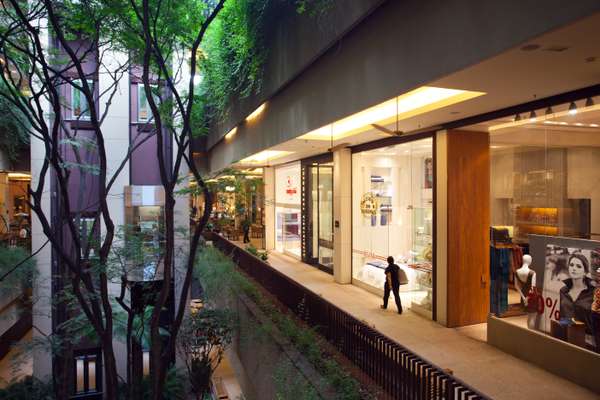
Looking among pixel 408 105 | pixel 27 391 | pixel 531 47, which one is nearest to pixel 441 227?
pixel 408 105

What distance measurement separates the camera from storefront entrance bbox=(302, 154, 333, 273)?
512 inches

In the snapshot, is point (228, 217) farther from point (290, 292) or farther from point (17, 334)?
point (17, 334)

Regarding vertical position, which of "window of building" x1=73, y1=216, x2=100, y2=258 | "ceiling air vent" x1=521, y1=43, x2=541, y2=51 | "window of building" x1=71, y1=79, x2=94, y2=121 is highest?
"window of building" x1=71, y1=79, x2=94, y2=121

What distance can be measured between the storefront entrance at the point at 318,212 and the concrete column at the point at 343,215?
1207 millimetres

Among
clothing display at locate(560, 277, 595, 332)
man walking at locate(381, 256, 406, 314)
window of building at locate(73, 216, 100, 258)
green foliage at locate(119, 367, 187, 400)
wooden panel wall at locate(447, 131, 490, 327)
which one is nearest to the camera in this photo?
clothing display at locate(560, 277, 595, 332)

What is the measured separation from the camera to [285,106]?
28.0ft

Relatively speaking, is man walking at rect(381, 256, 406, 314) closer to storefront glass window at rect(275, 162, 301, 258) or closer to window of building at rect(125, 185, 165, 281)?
window of building at rect(125, 185, 165, 281)

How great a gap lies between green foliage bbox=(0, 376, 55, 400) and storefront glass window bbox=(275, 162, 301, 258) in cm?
880

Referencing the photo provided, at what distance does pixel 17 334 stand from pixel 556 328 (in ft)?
56.4

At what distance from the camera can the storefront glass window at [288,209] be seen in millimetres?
16156

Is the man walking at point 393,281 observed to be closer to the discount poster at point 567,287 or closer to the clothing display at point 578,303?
the discount poster at point 567,287

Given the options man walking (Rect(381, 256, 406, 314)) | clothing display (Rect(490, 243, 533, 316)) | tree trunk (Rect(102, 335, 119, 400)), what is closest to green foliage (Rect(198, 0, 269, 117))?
man walking (Rect(381, 256, 406, 314))

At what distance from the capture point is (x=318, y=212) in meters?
14.0

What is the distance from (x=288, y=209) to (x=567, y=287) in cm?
1216
